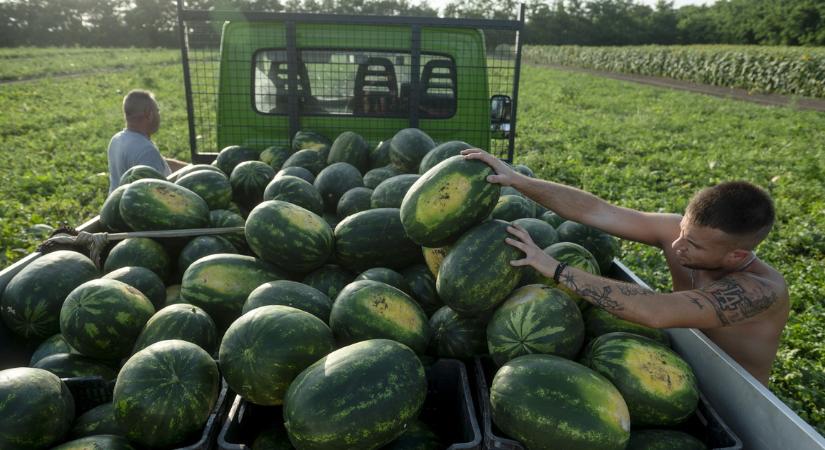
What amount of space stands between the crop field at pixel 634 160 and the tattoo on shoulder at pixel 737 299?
75.5 inches

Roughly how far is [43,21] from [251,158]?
87.5 meters

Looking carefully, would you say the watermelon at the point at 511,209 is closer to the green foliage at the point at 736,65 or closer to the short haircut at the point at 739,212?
the short haircut at the point at 739,212

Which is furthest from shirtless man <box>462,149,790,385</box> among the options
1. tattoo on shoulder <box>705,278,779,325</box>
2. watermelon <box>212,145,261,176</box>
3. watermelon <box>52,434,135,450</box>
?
watermelon <box>212,145,261,176</box>

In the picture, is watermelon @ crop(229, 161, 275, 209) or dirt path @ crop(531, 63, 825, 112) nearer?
watermelon @ crop(229, 161, 275, 209)

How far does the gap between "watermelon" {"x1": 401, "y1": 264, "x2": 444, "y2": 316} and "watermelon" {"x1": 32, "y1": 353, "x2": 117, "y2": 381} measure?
1496 mm

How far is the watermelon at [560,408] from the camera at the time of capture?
1.90 meters

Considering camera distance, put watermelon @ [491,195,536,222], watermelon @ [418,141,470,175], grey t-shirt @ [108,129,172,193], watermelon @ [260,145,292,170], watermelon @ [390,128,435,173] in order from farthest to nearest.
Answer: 1. grey t-shirt @ [108,129,172,193]
2. watermelon @ [260,145,292,170]
3. watermelon @ [390,128,435,173]
4. watermelon @ [418,141,470,175]
5. watermelon @ [491,195,536,222]

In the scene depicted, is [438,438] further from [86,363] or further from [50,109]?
[50,109]

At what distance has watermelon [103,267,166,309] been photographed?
9.12 feet

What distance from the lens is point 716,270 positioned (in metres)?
2.90

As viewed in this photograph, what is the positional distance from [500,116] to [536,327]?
3.68 metres

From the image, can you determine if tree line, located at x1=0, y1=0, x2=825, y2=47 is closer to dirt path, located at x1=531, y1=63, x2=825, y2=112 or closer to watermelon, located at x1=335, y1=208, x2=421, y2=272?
dirt path, located at x1=531, y1=63, x2=825, y2=112

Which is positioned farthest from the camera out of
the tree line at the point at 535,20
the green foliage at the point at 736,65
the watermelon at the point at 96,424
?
the tree line at the point at 535,20

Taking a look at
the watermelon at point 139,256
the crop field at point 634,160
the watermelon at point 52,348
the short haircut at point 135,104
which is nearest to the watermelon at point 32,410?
the watermelon at point 52,348
